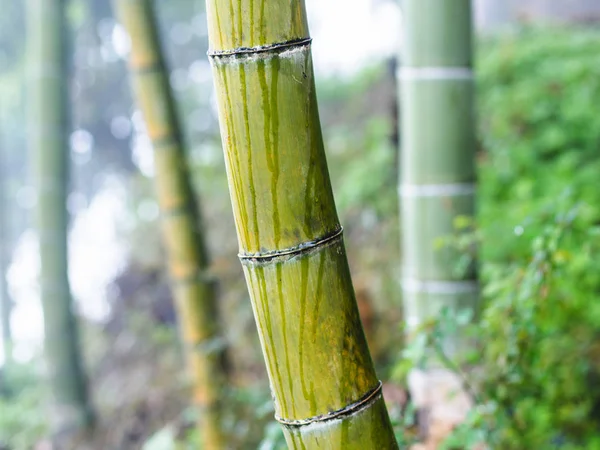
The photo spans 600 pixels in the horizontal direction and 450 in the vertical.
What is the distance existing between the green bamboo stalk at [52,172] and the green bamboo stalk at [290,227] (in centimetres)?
281

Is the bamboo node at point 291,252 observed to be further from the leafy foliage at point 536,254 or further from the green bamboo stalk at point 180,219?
the green bamboo stalk at point 180,219

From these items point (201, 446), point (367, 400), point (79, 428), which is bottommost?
point (79, 428)

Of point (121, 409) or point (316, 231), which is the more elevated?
point (316, 231)

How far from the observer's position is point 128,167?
25.4 ft

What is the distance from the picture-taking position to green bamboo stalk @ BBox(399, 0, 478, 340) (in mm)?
1605

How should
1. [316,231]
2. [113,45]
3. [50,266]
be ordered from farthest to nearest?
[113,45] → [50,266] → [316,231]

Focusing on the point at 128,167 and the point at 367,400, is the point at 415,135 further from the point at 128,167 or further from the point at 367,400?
the point at 128,167

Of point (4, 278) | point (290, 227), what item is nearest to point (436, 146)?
point (290, 227)

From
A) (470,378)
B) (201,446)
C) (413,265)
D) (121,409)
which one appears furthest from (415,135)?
(121,409)

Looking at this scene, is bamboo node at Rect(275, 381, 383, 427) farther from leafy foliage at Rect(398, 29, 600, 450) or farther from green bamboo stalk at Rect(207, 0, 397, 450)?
leafy foliage at Rect(398, 29, 600, 450)

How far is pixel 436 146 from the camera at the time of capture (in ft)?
5.40

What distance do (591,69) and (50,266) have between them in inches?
110

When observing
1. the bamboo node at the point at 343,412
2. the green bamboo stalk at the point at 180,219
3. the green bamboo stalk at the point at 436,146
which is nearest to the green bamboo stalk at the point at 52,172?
the green bamboo stalk at the point at 180,219

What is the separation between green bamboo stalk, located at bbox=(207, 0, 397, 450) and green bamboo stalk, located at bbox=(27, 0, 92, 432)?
9.22 feet
